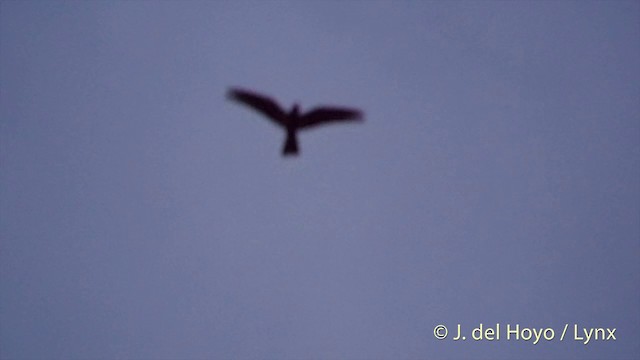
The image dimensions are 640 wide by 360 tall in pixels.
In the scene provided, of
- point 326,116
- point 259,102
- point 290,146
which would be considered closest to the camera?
point 290,146

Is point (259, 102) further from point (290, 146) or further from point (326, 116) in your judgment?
point (326, 116)

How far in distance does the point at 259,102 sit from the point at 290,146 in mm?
721

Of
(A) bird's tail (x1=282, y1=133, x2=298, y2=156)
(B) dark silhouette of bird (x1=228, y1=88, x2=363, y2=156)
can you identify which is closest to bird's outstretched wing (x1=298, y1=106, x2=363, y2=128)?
(B) dark silhouette of bird (x1=228, y1=88, x2=363, y2=156)

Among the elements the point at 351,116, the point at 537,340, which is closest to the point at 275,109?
the point at 351,116

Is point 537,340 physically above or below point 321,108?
below

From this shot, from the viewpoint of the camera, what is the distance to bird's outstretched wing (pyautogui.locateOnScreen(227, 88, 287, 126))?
9445mm

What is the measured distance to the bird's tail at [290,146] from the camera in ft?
30.1

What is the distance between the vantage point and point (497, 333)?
11023 millimetres

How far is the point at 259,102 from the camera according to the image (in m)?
9.46

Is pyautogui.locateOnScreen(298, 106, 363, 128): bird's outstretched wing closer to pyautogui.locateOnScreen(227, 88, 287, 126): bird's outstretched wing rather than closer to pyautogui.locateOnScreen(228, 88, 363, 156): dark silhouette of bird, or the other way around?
pyautogui.locateOnScreen(228, 88, 363, 156): dark silhouette of bird

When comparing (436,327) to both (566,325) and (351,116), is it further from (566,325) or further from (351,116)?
(351,116)

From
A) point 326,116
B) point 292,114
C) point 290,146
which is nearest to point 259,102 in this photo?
point 292,114

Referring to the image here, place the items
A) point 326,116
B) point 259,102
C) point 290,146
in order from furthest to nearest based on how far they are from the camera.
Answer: point 326,116 → point 259,102 → point 290,146

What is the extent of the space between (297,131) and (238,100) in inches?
33.7
